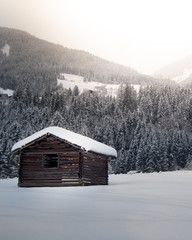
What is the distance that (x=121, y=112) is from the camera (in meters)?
118

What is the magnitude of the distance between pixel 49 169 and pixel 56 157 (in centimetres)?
112

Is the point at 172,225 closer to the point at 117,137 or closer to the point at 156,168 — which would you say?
the point at 156,168

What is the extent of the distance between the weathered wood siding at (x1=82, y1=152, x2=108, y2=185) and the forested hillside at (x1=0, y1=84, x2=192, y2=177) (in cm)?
2620

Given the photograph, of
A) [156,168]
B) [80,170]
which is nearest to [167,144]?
[156,168]

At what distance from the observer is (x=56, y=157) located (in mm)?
24562

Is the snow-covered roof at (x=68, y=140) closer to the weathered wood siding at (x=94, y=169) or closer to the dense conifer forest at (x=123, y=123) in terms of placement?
the weathered wood siding at (x=94, y=169)

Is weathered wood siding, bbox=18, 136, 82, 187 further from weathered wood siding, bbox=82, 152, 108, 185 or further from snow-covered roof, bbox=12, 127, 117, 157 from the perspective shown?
weathered wood siding, bbox=82, 152, 108, 185

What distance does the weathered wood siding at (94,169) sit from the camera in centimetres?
2458

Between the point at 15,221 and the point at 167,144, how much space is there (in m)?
71.3

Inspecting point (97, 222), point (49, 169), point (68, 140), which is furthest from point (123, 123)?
point (97, 222)

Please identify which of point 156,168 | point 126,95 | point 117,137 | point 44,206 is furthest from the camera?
point 126,95

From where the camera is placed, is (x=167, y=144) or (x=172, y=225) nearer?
(x=172, y=225)

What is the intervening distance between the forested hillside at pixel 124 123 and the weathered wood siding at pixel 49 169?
26.5m

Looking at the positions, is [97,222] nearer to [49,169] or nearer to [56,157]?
[56,157]
